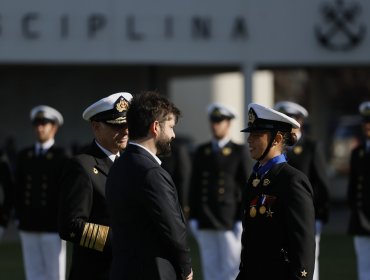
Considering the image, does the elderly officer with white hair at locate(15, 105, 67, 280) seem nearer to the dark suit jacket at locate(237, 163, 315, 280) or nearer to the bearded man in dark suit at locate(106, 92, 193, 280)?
the dark suit jacket at locate(237, 163, 315, 280)

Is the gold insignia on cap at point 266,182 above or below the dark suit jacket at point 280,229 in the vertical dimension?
above

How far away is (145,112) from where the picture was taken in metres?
4.90

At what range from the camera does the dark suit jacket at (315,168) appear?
32.8ft

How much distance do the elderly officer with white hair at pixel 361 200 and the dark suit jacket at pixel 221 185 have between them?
1153mm

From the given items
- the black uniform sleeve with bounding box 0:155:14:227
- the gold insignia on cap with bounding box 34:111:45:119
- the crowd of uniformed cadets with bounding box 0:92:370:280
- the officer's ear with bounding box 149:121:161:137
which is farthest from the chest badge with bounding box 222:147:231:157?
the officer's ear with bounding box 149:121:161:137

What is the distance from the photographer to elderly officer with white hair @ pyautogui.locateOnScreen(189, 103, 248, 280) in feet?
34.7

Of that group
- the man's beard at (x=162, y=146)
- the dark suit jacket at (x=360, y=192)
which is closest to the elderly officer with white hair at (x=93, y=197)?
the man's beard at (x=162, y=146)

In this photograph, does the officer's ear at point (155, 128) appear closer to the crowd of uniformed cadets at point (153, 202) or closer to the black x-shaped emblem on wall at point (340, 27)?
the crowd of uniformed cadets at point (153, 202)

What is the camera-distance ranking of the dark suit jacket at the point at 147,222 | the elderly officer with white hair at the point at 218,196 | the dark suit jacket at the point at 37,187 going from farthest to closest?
1. the elderly officer with white hair at the point at 218,196
2. the dark suit jacket at the point at 37,187
3. the dark suit jacket at the point at 147,222

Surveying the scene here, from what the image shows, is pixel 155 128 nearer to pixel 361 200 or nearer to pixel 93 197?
pixel 93 197

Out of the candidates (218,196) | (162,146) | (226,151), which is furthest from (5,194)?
(162,146)

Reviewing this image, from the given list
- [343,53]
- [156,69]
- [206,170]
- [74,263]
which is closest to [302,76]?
[156,69]

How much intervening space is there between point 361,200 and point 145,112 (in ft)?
18.7

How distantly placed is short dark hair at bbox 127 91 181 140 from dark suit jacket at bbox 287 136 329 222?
16.9 ft
